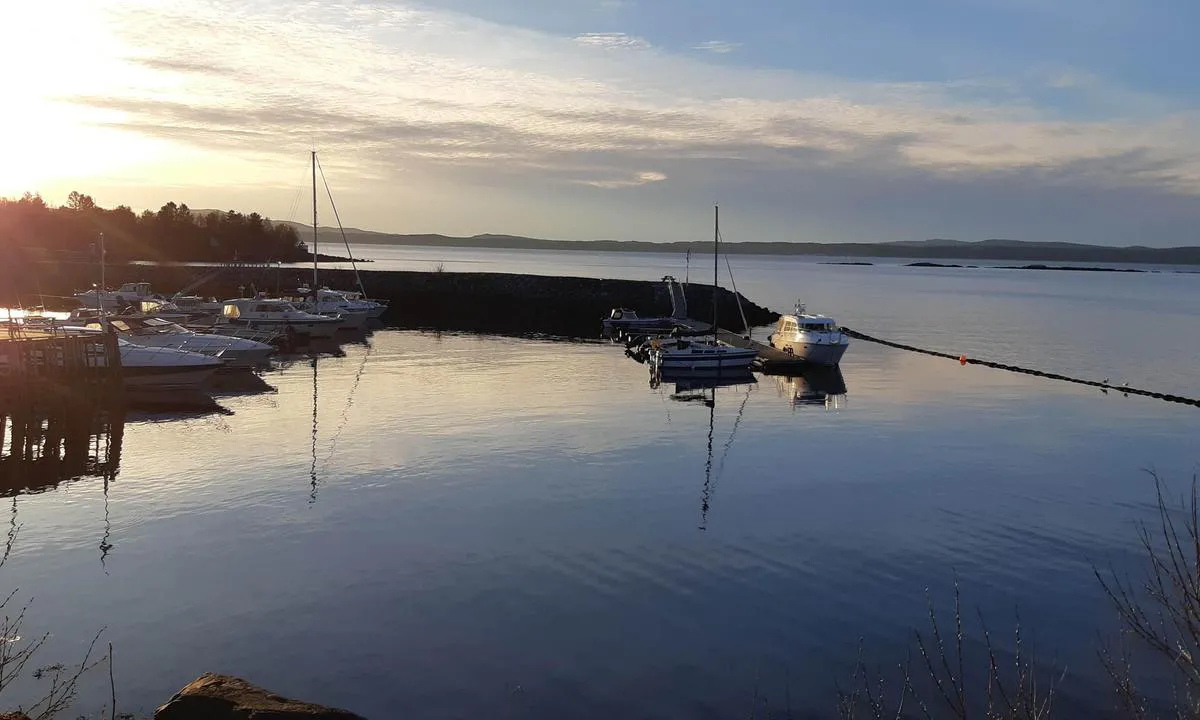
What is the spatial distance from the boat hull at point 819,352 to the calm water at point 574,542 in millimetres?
9374

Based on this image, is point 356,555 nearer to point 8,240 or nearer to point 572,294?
point 572,294

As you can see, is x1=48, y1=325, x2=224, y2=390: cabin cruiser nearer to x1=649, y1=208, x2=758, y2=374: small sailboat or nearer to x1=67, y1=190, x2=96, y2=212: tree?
x1=649, y1=208, x2=758, y2=374: small sailboat

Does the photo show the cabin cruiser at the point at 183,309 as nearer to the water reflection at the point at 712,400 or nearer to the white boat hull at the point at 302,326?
the white boat hull at the point at 302,326

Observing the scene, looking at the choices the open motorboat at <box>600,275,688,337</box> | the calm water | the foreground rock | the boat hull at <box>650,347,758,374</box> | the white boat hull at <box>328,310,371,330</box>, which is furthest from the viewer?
the open motorboat at <box>600,275,688,337</box>

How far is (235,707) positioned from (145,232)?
146 m

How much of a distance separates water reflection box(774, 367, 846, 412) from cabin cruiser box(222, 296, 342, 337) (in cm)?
3016

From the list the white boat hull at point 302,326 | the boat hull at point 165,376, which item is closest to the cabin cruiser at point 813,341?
the boat hull at point 165,376

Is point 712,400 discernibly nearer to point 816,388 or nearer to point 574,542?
point 816,388

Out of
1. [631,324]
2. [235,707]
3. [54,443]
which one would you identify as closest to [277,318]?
[631,324]

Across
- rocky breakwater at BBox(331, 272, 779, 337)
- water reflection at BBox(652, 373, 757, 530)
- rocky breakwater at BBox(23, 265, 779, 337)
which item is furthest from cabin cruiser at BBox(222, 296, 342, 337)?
water reflection at BBox(652, 373, 757, 530)

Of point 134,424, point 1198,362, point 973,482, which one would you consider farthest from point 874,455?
point 1198,362

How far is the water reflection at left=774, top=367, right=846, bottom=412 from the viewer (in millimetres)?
37156

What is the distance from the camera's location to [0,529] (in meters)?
18.3

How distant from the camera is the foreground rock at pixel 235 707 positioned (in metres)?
8.97
